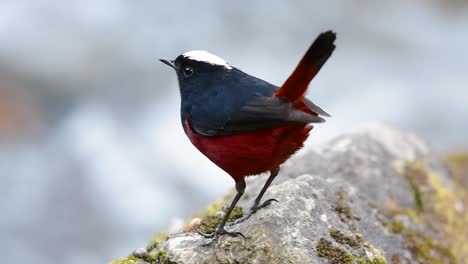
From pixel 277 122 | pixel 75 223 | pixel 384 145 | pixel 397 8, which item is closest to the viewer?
pixel 277 122

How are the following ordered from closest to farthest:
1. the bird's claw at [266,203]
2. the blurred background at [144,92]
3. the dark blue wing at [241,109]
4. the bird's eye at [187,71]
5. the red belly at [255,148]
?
Answer: the dark blue wing at [241,109] → the red belly at [255,148] → the bird's claw at [266,203] → the bird's eye at [187,71] → the blurred background at [144,92]

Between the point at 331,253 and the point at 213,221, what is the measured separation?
896 mm

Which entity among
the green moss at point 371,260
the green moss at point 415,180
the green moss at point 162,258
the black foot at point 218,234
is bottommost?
the green moss at point 162,258

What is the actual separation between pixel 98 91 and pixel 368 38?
255 inches

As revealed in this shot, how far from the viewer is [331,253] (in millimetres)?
3562

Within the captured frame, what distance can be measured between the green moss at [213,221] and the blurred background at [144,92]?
6.48 metres

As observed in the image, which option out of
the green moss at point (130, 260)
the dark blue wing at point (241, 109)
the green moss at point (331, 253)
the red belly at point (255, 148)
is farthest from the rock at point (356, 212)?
the dark blue wing at point (241, 109)

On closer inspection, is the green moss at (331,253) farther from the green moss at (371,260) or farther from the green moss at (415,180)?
the green moss at (415,180)

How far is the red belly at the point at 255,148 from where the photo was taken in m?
3.58

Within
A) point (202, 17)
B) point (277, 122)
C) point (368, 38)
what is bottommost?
point (277, 122)

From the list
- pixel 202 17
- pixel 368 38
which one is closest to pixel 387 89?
pixel 368 38

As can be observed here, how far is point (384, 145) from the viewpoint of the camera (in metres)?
5.84

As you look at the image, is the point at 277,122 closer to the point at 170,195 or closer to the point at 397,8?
the point at 170,195

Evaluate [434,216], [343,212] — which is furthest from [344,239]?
[434,216]
